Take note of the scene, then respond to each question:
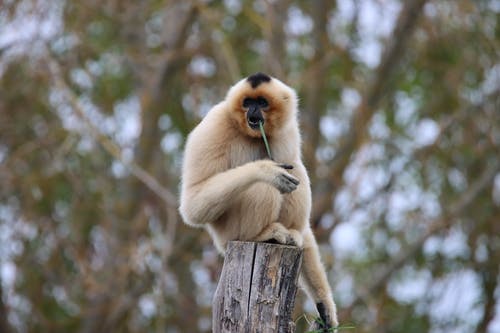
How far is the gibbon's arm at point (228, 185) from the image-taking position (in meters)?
4.96

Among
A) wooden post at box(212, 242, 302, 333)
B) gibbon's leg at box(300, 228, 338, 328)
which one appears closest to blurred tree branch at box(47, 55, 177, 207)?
gibbon's leg at box(300, 228, 338, 328)

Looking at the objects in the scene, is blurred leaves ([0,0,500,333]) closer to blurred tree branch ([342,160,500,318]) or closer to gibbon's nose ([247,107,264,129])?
blurred tree branch ([342,160,500,318])

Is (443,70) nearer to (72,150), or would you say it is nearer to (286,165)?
(72,150)

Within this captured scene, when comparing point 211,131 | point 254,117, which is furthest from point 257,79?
point 211,131

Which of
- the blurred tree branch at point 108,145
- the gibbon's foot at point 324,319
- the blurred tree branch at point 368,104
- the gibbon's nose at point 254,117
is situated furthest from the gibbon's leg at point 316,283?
the blurred tree branch at point 368,104

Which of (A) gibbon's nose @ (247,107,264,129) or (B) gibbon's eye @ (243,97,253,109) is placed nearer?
(A) gibbon's nose @ (247,107,264,129)

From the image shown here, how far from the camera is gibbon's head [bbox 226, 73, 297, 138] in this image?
5398 mm

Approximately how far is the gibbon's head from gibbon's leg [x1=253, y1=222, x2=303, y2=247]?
0.65 metres

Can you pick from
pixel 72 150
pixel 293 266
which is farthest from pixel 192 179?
pixel 72 150

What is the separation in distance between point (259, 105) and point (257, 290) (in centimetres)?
160

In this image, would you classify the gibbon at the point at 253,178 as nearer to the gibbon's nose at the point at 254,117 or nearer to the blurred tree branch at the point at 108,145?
the gibbon's nose at the point at 254,117

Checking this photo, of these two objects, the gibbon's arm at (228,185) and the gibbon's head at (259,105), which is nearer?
the gibbon's arm at (228,185)

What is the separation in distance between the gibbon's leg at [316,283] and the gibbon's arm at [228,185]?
0.78m

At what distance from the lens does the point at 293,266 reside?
4520 millimetres
